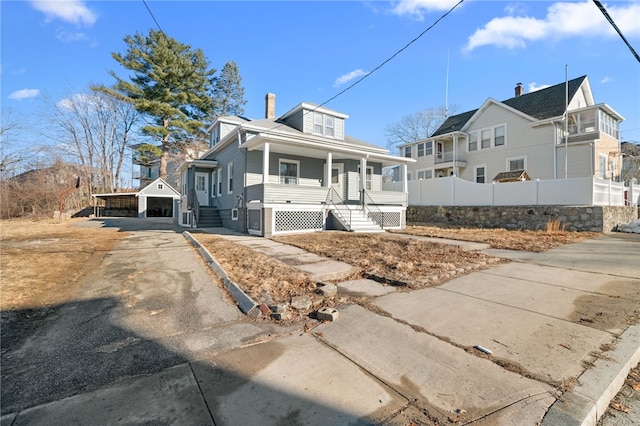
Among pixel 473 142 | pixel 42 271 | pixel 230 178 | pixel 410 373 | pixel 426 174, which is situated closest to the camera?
pixel 410 373

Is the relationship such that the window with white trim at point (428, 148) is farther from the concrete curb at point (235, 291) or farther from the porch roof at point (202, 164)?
the concrete curb at point (235, 291)

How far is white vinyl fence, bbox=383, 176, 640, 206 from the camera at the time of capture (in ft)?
42.7

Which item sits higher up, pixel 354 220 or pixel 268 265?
pixel 354 220

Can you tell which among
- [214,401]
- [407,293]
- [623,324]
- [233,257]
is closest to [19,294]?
[233,257]

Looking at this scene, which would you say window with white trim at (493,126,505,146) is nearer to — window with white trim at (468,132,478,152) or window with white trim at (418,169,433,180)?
window with white trim at (468,132,478,152)

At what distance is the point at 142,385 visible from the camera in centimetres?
227

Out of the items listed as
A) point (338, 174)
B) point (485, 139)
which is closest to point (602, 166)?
point (485, 139)

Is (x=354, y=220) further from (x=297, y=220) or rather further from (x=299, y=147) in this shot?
(x=299, y=147)

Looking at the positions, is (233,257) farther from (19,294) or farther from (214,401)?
(214,401)

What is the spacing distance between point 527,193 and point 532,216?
1173 millimetres

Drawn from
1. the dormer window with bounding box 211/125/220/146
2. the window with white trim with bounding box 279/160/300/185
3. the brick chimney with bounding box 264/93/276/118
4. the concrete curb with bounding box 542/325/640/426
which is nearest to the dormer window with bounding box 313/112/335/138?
the window with white trim with bounding box 279/160/300/185

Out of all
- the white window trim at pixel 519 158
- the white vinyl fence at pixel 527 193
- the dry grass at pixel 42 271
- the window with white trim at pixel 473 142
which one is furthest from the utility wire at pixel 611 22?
the window with white trim at pixel 473 142

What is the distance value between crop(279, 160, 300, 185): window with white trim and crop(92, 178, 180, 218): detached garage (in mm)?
17814

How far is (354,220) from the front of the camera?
43.5ft
